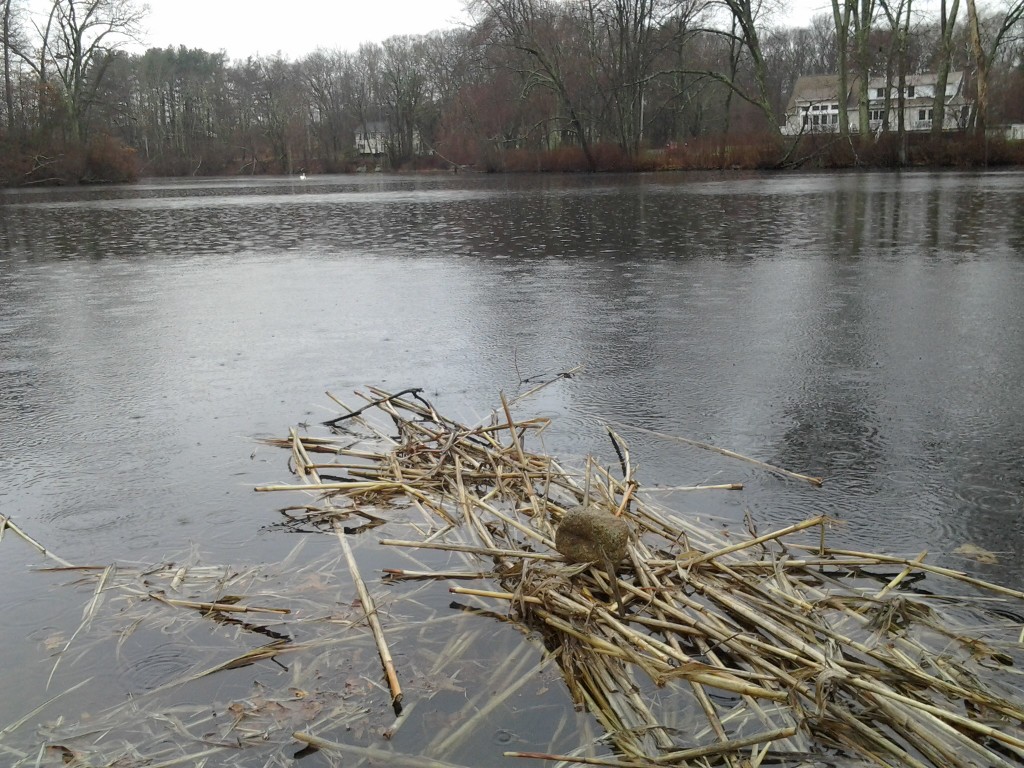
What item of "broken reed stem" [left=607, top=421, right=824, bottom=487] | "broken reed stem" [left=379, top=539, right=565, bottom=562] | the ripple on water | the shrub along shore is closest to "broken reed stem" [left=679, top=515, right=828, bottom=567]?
"broken reed stem" [left=379, top=539, right=565, bottom=562]

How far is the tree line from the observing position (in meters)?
47.8

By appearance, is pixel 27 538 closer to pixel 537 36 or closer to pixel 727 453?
pixel 727 453

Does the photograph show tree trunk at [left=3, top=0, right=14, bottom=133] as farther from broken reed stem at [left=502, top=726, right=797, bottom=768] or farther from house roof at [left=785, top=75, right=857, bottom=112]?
house roof at [left=785, top=75, right=857, bottom=112]

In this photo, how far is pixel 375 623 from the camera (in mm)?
3205

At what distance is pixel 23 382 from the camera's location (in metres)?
6.91

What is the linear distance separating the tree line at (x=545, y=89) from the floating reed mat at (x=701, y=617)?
44.2 metres

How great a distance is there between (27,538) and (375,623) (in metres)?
1.98

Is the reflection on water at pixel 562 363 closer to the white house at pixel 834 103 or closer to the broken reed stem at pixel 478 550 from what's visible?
the broken reed stem at pixel 478 550

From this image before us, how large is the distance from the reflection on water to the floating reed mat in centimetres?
39

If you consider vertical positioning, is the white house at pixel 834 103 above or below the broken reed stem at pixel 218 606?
above

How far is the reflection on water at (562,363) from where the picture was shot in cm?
442

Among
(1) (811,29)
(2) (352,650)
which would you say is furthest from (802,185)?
(1) (811,29)

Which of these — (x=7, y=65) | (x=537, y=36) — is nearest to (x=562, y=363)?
(x=537, y=36)

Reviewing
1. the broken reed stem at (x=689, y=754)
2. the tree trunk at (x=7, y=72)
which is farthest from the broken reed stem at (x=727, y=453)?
the tree trunk at (x=7, y=72)
